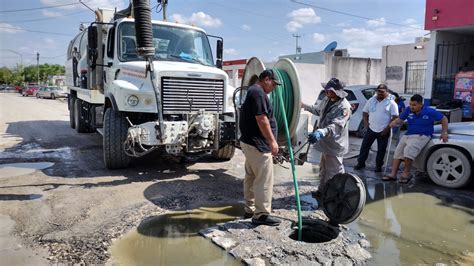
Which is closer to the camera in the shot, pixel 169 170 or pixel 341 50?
pixel 169 170

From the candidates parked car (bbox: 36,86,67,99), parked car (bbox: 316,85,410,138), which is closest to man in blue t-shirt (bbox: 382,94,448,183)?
parked car (bbox: 316,85,410,138)

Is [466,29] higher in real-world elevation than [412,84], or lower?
higher

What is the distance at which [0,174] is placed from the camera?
7.21m

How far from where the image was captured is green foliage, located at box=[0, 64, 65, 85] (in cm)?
9250

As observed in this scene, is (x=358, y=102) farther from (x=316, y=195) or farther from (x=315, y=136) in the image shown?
(x=315, y=136)

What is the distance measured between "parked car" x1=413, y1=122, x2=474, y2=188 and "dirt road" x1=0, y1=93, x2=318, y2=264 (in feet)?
7.19

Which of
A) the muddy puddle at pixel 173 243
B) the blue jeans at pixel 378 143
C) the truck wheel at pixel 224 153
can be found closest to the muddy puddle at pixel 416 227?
the blue jeans at pixel 378 143

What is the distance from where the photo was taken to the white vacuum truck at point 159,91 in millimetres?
6480

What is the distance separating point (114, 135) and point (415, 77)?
48.6ft

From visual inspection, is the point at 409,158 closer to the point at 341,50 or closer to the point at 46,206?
the point at 46,206

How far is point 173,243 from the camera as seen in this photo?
4.39m

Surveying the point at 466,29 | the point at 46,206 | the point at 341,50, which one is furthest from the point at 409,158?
the point at 341,50

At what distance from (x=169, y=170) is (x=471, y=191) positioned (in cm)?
524

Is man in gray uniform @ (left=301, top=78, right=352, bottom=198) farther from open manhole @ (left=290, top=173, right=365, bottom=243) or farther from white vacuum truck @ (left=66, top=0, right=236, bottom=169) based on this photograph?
white vacuum truck @ (left=66, top=0, right=236, bottom=169)
